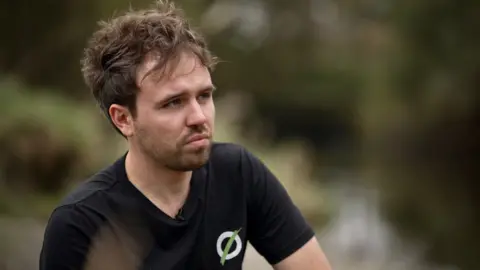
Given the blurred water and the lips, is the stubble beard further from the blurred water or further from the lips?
the blurred water

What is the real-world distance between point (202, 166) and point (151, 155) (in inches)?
5.6

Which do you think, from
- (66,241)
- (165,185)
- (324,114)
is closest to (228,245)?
(165,185)

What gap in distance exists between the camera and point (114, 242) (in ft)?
7.63

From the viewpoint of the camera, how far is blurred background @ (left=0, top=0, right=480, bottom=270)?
7.52 m

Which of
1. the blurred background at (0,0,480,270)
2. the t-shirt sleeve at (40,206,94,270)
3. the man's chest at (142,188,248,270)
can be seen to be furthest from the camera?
the blurred background at (0,0,480,270)

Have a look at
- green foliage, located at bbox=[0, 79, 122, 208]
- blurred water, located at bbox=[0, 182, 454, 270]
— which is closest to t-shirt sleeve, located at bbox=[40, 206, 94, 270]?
blurred water, located at bbox=[0, 182, 454, 270]

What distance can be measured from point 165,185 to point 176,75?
1.05 ft

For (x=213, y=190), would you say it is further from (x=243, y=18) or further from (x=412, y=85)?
(x=243, y=18)

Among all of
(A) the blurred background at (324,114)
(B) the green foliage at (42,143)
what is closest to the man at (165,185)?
(A) the blurred background at (324,114)

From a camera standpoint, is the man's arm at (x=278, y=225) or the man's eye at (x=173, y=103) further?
the man's arm at (x=278, y=225)

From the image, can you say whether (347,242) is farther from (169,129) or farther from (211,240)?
(169,129)

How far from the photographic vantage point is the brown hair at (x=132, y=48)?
7.52ft

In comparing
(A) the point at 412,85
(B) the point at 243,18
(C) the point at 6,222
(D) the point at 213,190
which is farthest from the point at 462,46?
(D) the point at 213,190

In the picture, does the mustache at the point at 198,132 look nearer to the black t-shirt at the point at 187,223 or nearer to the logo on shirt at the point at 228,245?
the black t-shirt at the point at 187,223
